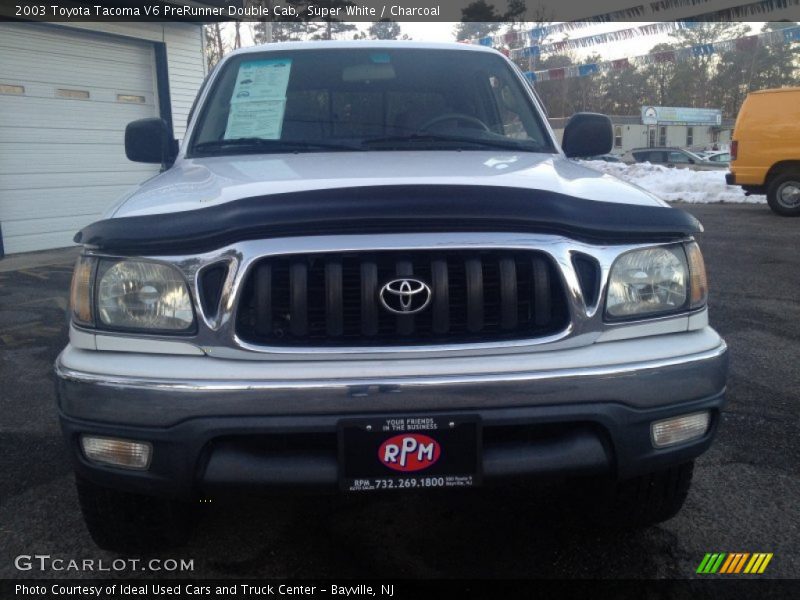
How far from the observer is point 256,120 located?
3232 mm

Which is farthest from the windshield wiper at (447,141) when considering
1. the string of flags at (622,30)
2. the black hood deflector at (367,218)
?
the string of flags at (622,30)

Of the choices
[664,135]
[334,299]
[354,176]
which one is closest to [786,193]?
[354,176]

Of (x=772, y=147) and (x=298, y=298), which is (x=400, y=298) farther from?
(x=772, y=147)

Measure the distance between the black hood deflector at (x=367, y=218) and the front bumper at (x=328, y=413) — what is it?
12.8 inches

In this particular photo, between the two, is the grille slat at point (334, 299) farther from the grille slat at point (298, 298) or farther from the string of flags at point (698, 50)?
the string of flags at point (698, 50)

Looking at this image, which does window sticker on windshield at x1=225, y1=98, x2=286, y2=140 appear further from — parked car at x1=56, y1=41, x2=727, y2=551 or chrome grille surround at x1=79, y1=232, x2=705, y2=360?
chrome grille surround at x1=79, y1=232, x2=705, y2=360

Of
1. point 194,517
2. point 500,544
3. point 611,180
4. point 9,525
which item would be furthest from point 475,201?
point 9,525

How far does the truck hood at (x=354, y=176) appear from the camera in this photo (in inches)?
86.3

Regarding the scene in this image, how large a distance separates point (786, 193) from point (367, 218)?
12.7 meters

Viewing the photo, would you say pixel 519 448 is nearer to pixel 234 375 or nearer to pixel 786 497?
pixel 234 375

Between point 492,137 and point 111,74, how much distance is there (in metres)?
9.15

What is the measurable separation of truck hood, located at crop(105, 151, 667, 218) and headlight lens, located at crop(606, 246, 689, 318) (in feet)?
0.57

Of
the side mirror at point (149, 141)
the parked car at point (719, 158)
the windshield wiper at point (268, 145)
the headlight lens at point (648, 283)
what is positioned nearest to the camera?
the headlight lens at point (648, 283)

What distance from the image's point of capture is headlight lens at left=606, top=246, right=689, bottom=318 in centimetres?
211
